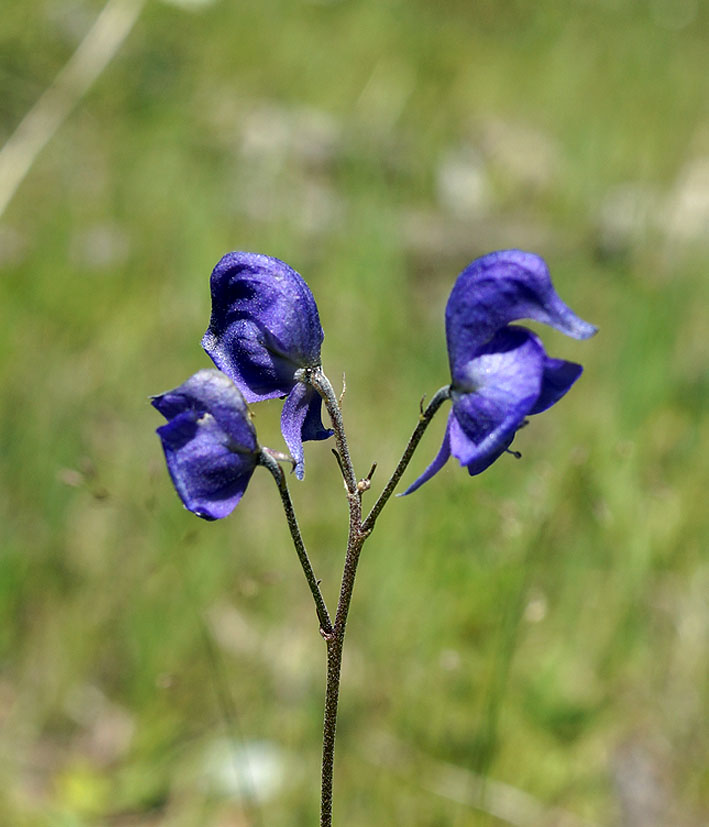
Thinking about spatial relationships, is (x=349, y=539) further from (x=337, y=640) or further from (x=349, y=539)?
(x=337, y=640)

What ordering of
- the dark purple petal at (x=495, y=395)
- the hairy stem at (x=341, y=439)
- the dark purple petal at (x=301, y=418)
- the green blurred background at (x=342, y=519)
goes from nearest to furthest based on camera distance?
1. the dark purple petal at (x=495, y=395)
2. the hairy stem at (x=341, y=439)
3. the dark purple petal at (x=301, y=418)
4. the green blurred background at (x=342, y=519)

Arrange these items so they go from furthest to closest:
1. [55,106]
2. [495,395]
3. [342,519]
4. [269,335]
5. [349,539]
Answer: [55,106] → [342,519] → [269,335] → [349,539] → [495,395]

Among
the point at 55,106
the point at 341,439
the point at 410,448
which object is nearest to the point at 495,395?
the point at 410,448

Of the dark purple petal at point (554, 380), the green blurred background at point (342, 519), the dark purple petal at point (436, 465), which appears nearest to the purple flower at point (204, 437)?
the dark purple petal at point (436, 465)

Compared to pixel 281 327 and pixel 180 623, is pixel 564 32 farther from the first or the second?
pixel 281 327

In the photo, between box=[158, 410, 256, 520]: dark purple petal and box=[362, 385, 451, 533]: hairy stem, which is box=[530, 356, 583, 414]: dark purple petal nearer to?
box=[362, 385, 451, 533]: hairy stem

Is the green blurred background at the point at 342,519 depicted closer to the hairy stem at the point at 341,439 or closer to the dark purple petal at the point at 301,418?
the dark purple petal at the point at 301,418

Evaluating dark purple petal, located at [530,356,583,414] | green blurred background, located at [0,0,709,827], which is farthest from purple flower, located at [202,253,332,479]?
green blurred background, located at [0,0,709,827]

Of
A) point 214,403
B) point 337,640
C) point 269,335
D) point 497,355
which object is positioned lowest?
point 337,640
